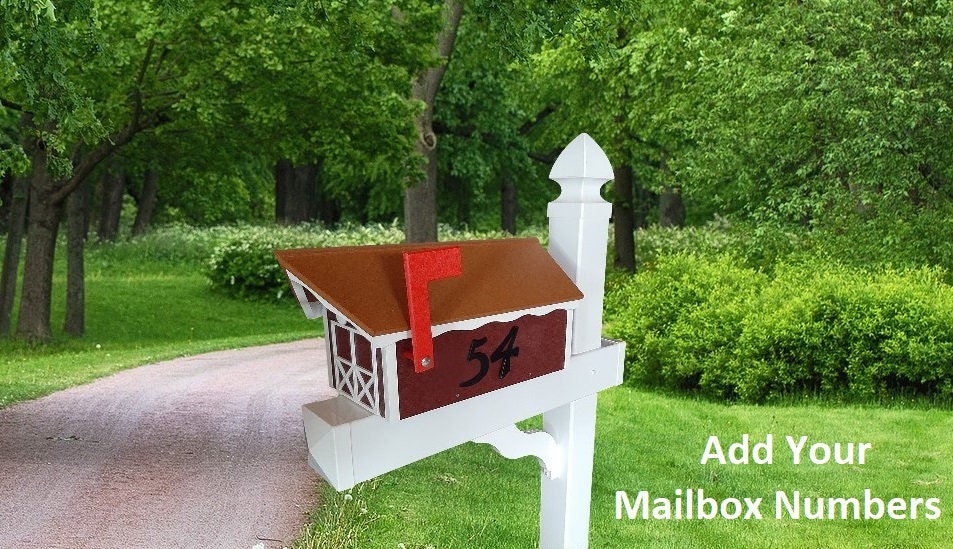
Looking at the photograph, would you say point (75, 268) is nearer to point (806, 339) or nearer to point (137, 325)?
point (137, 325)

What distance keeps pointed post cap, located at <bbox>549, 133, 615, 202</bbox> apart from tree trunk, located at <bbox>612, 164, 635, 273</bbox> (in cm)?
1627

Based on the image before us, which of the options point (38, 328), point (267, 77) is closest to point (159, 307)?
point (38, 328)

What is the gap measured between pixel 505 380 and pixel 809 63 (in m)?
10.6

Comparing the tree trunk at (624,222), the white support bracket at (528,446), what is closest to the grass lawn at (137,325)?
the white support bracket at (528,446)

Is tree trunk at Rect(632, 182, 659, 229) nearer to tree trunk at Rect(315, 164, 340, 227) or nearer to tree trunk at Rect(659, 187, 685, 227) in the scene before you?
tree trunk at Rect(659, 187, 685, 227)

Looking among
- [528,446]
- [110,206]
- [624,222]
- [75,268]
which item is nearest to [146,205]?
[110,206]

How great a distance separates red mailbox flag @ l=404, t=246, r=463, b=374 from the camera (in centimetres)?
222

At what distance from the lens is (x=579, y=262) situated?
3023mm

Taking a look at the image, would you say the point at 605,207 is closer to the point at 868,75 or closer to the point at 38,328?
the point at 868,75

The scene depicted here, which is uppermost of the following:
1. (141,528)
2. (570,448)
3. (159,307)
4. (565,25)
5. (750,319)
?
(565,25)

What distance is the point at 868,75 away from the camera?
34.1 feet

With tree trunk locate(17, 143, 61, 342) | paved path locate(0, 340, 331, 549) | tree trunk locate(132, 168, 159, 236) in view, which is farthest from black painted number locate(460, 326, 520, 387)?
tree trunk locate(132, 168, 159, 236)

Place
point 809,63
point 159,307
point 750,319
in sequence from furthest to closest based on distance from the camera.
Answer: point 159,307, point 809,63, point 750,319

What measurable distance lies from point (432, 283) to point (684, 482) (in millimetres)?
4207
